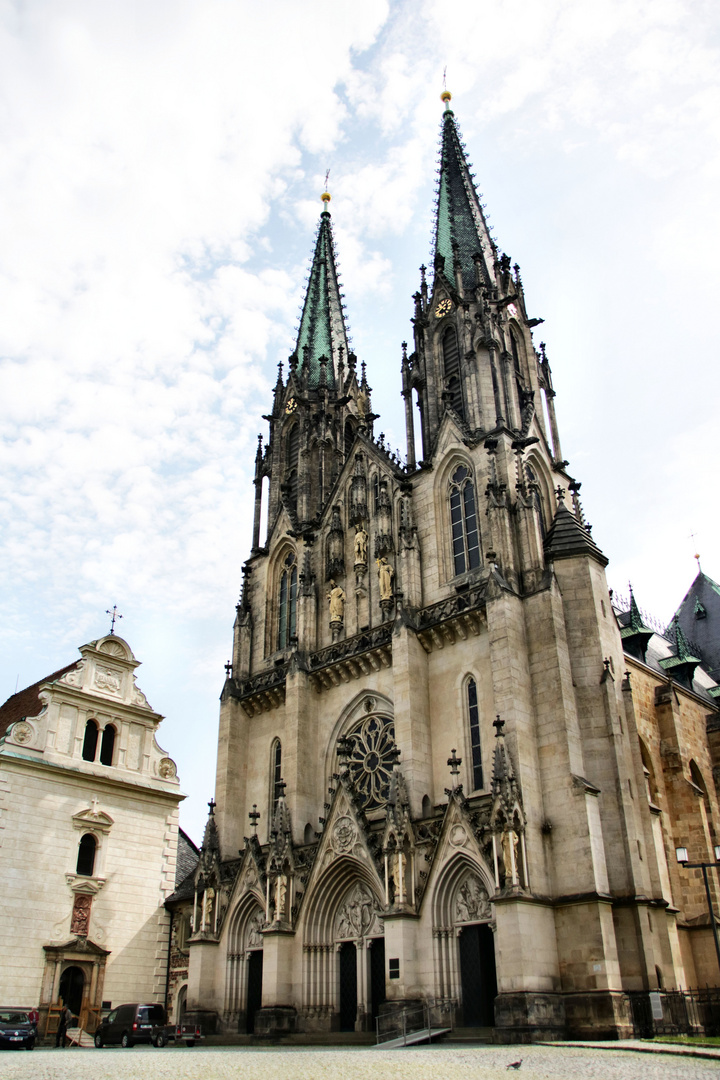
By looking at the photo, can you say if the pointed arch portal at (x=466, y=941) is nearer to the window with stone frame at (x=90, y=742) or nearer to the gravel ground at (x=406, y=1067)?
the gravel ground at (x=406, y=1067)

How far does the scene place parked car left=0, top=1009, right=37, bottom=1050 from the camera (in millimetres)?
22828

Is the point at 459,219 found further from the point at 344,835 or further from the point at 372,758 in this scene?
the point at 344,835

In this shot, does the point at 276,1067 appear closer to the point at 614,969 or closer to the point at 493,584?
the point at 614,969

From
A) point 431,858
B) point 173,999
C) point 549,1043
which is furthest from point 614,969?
point 173,999

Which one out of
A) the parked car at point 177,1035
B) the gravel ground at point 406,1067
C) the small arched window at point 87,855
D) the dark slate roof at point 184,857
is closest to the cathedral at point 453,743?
the parked car at point 177,1035

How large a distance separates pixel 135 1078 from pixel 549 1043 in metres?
9.73

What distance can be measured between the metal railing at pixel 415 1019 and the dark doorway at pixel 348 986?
3214 millimetres

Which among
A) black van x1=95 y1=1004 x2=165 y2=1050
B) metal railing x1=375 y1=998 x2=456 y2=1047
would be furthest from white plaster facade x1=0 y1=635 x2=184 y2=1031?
metal railing x1=375 y1=998 x2=456 y2=1047

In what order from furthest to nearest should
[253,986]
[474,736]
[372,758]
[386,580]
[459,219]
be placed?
[459,219], [386,580], [372,758], [253,986], [474,736]

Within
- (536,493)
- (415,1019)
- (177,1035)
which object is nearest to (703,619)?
(536,493)

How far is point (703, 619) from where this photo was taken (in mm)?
42625

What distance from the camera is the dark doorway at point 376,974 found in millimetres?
23109

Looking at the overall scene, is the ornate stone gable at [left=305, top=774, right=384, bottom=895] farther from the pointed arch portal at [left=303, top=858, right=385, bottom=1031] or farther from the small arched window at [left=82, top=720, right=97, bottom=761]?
the small arched window at [left=82, top=720, right=97, bottom=761]

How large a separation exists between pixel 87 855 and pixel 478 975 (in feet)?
52.5
